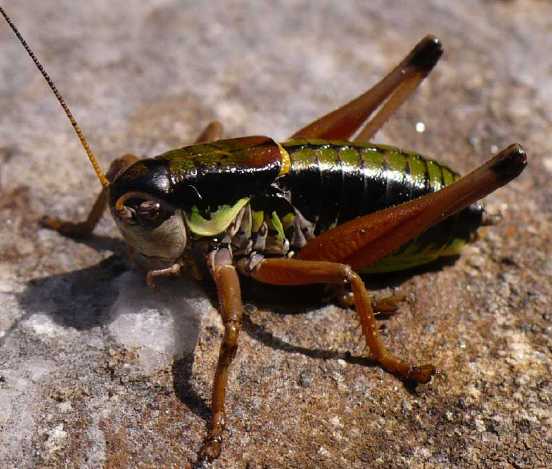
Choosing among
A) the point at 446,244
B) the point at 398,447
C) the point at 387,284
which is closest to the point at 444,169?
the point at 446,244

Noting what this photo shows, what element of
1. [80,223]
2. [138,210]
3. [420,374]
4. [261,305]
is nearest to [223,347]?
[261,305]

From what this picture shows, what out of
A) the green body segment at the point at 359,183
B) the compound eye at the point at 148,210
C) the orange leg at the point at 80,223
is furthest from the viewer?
the orange leg at the point at 80,223

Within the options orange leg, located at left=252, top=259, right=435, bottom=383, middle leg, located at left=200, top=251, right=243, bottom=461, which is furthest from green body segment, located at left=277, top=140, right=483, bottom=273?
middle leg, located at left=200, top=251, right=243, bottom=461

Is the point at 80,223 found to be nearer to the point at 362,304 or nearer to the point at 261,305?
the point at 261,305

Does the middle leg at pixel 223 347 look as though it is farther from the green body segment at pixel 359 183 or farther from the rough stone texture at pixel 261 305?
the green body segment at pixel 359 183

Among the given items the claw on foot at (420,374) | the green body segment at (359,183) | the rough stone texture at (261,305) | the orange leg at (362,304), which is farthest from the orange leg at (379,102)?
the claw on foot at (420,374)

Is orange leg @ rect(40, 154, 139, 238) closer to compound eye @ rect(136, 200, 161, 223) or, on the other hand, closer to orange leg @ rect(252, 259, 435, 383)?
compound eye @ rect(136, 200, 161, 223)
